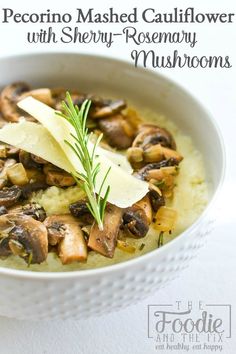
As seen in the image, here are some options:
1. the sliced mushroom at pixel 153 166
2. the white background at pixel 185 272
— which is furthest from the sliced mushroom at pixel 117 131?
the white background at pixel 185 272

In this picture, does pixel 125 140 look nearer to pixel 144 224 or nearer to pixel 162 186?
pixel 162 186

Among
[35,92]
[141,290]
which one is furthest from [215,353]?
[35,92]

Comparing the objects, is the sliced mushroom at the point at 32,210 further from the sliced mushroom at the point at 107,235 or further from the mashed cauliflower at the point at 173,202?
the sliced mushroom at the point at 107,235

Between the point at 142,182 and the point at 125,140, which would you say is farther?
the point at 125,140

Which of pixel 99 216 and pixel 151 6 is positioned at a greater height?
pixel 151 6

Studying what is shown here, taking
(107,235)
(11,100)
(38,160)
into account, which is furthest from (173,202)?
(11,100)

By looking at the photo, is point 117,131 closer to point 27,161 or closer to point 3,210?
point 27,161
